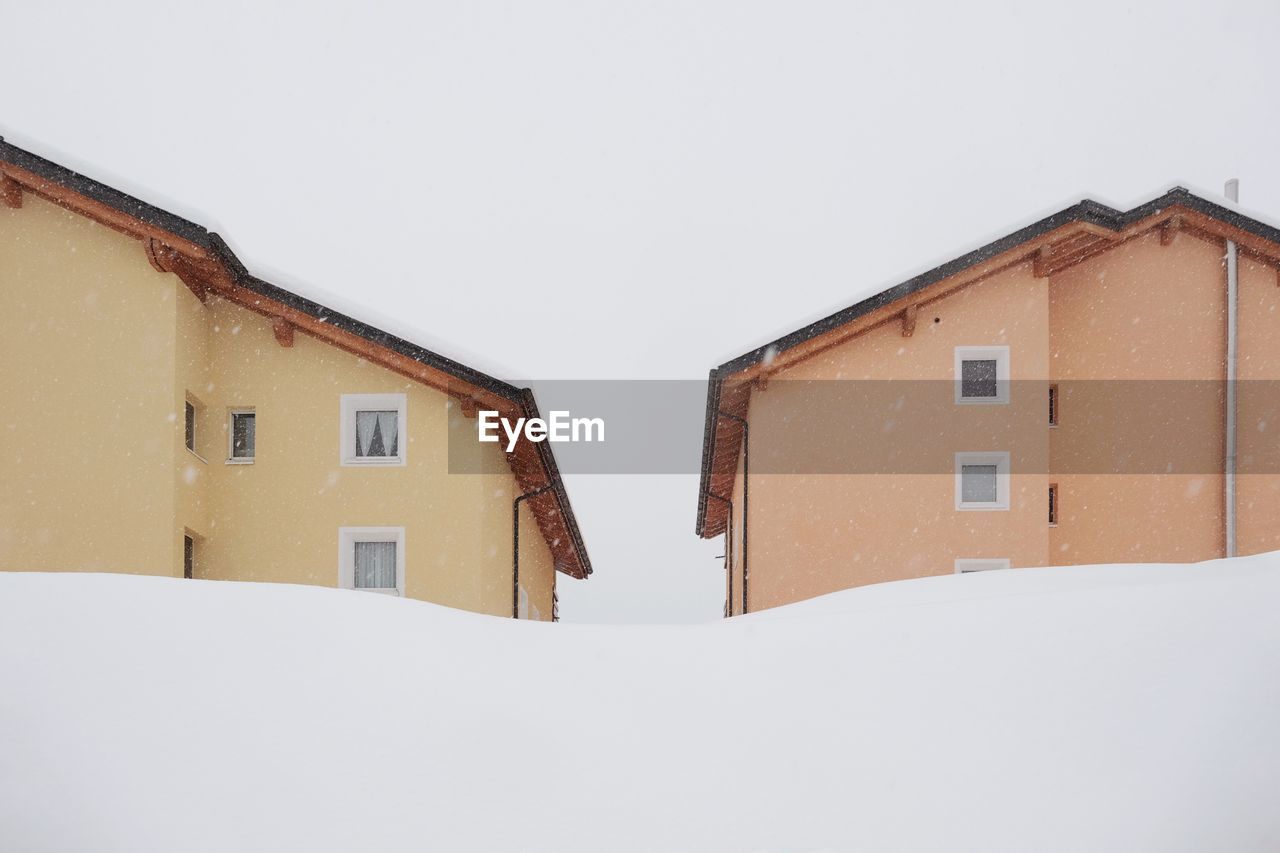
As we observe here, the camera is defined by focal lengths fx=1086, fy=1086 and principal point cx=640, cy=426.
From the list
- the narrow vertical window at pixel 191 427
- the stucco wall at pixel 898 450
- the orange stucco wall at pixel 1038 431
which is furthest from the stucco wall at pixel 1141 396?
the narrow vertical window at pixel 191 427

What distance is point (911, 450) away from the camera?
14859mm

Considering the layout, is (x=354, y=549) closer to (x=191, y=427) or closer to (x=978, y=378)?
(x=191, y=427)

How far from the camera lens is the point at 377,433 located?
552 inches

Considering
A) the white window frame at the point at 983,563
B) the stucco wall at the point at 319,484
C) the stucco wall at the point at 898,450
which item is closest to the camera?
the stucco wall at the point at 319,484

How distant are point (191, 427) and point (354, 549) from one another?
101 inches

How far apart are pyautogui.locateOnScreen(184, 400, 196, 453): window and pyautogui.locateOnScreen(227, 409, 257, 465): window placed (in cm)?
42

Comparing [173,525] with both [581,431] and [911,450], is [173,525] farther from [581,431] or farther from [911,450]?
[911,450]

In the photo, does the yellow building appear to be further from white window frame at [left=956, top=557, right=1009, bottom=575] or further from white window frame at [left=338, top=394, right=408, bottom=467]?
white window frame at [left=956, top=557, right=1009, bottom=575]

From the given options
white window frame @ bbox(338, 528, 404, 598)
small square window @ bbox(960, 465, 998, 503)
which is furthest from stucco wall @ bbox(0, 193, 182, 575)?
small square window @ bbox(960, 465, 998, 503)

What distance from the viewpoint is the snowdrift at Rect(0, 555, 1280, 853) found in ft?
16.9

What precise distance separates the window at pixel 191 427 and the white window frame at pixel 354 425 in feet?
5.89

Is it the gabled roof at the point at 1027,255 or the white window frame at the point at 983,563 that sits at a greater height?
the gabled roof at the point at 1027,255

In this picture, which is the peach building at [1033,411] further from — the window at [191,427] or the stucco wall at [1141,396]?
the window at [191,427]

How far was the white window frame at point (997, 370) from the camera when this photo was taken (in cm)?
1496
